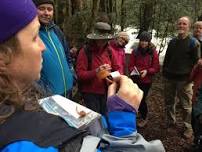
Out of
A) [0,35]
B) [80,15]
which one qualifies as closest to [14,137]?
[0,35]

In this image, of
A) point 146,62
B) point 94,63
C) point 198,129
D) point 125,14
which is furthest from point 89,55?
point 125,14

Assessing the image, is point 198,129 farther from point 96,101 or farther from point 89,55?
point 89,55

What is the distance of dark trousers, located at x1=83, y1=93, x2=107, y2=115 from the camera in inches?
234

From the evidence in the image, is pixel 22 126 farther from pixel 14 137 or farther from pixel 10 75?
pixel 10 75

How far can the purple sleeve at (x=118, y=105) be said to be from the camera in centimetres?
160

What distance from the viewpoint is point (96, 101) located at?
19.6 ft

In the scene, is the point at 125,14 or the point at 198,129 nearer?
the point at 198,129

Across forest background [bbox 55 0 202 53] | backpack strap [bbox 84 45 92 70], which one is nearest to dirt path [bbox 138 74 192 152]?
backpack strap [bbox 84 45 92 70]

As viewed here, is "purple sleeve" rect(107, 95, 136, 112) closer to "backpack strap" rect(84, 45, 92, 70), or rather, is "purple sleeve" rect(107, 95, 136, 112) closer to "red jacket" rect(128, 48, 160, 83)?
"backpack strap" rect(84, 45, 92, 70)

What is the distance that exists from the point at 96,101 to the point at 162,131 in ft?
6.45

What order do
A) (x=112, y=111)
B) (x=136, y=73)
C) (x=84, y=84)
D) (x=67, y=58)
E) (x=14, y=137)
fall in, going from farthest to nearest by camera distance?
(x=136, y=73) < (x=84, y=84) < (x=67, y=58) < (x=112, y=111) < (x=14, y=137)

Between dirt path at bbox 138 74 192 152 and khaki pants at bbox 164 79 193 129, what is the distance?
205 millimetres

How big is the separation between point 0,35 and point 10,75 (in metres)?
0.12

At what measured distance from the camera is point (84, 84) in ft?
19.6
